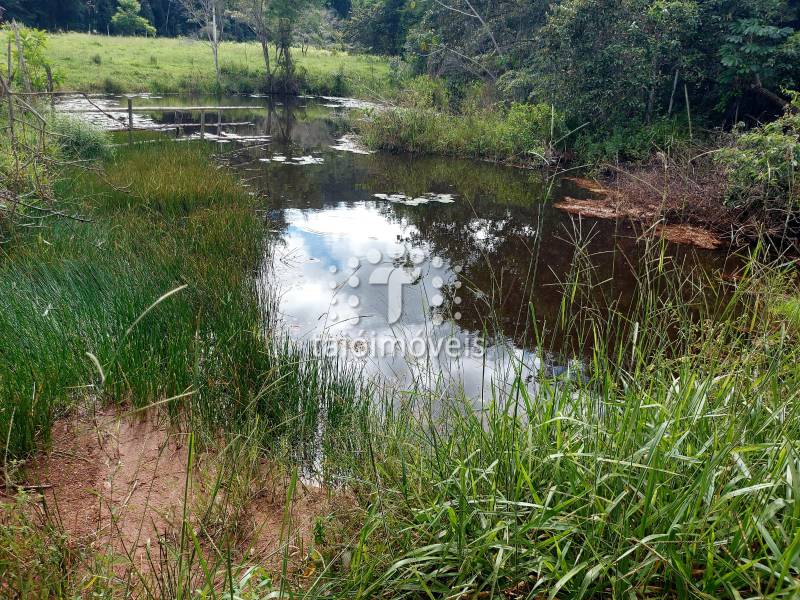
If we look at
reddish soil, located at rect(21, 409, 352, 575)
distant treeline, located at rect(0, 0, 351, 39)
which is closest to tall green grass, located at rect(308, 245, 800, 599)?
reddish soil, located at rect(21, 409, 352, 575)

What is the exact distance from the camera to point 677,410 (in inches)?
61.4

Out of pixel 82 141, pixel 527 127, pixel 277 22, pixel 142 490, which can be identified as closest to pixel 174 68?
pixel 277 22

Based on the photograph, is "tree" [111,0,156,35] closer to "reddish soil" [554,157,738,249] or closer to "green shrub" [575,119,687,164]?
"green shrub" [575,119,687,164]

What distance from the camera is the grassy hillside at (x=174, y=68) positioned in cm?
2041

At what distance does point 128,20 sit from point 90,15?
235 cm

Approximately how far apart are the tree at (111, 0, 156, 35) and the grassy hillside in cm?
472

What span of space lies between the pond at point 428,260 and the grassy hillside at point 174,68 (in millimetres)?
8811

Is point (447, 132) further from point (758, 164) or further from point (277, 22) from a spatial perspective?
point (277, 22)

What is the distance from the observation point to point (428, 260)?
6.42 metres

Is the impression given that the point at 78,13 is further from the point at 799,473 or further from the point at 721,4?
the point at 799,473

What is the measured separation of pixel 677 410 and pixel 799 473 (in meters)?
0.36

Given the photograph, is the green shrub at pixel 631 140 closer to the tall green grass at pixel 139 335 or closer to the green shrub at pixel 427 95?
the green shrub at pixel 427 95

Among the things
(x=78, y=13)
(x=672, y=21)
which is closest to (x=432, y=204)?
(x=672, y=21)

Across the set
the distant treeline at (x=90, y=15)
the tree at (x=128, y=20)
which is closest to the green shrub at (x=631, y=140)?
the distant treeline at (x=90, y=15)
